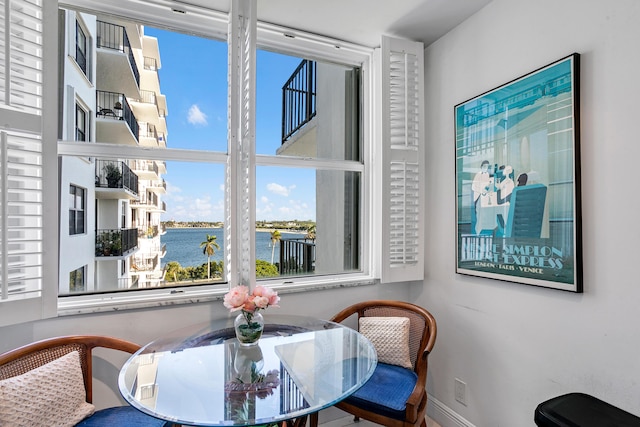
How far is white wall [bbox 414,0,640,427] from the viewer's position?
139 centimetres

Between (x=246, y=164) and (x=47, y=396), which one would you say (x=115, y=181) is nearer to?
(x=246, y=164)

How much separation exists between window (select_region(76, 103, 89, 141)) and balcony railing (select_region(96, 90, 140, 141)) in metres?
0.07

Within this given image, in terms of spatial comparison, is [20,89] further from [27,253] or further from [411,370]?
[411,370]

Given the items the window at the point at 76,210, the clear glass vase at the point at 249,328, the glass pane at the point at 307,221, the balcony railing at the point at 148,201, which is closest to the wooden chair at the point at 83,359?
the clear glass vase at the point at 249,328

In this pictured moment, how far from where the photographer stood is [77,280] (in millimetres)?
1852

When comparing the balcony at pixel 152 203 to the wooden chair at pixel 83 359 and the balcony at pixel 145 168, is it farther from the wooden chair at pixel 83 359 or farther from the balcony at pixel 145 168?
the wooden chair at pixel 83 359

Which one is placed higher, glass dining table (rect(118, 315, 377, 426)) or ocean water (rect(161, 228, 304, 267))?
ocean water (rect(161, 228, 304, 267))

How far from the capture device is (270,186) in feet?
7.79

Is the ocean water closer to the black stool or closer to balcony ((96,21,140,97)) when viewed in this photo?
balcony ((96,21,140,97))

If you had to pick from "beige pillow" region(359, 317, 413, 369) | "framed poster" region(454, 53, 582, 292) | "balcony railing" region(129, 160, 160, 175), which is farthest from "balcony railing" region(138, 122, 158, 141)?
"framed poster" region(454, 53, 582, 292)

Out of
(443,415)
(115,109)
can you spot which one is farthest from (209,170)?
(443,415)

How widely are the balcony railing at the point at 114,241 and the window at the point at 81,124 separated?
521 mm

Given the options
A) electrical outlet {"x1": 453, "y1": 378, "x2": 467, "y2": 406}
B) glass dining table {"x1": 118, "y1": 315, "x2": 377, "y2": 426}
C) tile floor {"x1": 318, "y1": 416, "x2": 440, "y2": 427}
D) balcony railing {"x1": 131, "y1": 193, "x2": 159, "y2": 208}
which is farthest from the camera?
tile floor {"x1": 318, "y1": 416, "x2": 440, "y2": 427}

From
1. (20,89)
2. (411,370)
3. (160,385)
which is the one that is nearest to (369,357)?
(411,370)
